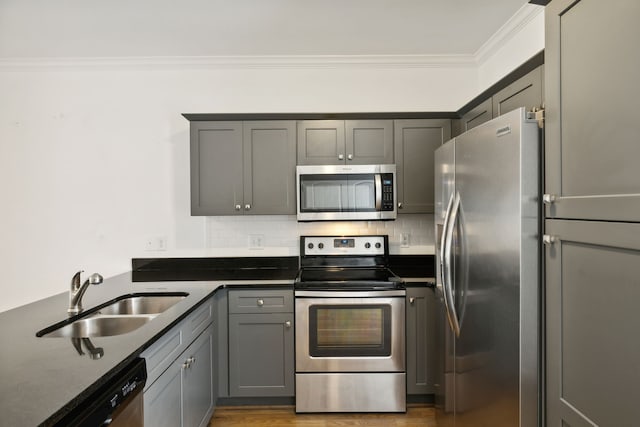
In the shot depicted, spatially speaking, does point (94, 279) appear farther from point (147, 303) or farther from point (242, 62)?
point (242, 62)

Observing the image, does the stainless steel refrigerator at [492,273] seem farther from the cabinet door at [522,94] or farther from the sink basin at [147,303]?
the sink basin at [147,303]

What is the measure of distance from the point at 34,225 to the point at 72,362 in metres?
2.47

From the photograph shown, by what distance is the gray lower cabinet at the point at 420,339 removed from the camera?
270 cm

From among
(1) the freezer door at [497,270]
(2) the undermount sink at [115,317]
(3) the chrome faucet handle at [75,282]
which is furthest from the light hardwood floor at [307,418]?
(3) the chrome faucet handle at [75,282]

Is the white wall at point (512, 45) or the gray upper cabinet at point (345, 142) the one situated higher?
the white wall at point (512, 45)

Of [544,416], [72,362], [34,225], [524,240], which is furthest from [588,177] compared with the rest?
[34,225]

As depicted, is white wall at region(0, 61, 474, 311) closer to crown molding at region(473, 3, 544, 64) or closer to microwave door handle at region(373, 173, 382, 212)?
crown molding at region(473, 3, 544, 64)

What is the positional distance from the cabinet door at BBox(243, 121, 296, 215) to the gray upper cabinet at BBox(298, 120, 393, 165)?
0.10 metres

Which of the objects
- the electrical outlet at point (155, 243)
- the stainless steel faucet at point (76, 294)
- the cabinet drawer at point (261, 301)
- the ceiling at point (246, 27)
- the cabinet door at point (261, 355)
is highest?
the ceiling at point (246, 27)

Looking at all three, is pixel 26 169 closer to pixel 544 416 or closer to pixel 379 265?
pixel 379 265

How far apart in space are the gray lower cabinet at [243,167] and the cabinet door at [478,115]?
122cm

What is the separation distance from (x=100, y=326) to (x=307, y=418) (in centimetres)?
148

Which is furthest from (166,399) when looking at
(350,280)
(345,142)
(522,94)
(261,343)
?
(522,94)

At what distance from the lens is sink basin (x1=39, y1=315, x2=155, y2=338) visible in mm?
1824
